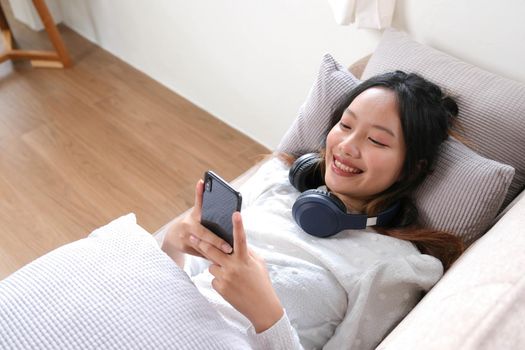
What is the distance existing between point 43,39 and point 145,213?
1575 millimetres

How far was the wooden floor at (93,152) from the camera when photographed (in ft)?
6.19

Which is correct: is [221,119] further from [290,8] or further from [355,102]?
[355,102]

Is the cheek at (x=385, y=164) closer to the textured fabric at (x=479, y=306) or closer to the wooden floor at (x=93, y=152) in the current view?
the textured fabric at (x=479, y=306)

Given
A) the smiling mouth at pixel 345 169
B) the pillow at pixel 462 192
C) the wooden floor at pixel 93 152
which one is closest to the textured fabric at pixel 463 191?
the pillow at pixel 462 192

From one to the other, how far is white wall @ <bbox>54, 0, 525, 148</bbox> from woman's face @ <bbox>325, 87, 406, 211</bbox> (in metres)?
0.40

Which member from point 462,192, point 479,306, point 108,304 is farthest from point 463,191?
point 108,304

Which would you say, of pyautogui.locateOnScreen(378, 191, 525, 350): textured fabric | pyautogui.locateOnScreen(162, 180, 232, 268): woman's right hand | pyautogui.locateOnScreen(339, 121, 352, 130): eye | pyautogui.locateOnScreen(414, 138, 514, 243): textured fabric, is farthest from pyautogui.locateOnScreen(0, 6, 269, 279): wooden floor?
pyautogui.locateOnScreen(378, 191, 525, 350): textured fabric

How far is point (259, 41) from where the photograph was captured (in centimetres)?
191

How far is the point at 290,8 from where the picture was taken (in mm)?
1720

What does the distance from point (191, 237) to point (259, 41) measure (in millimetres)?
1189

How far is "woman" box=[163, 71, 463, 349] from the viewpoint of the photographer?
83 centimetres

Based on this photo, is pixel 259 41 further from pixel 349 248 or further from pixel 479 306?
pixel 479 306

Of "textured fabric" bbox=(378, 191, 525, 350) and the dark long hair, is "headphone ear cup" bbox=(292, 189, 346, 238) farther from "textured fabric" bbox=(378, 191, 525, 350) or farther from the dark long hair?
"textured fabric" bbox=(378, 191, 525, 350)

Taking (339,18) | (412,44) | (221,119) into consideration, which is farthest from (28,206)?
(412,44)
